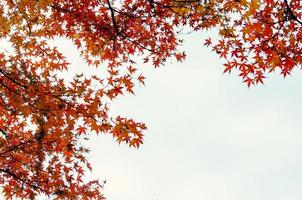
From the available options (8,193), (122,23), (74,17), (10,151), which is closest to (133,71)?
(122,23)

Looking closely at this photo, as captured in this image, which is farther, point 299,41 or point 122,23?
point 122,23

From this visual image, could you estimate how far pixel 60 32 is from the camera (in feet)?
23.5

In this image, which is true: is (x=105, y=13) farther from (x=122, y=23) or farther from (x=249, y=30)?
(x=249, y=30)

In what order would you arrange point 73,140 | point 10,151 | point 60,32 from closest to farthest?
point 73,140, point 10,151, point 60,32

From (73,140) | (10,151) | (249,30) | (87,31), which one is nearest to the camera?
(249,30)

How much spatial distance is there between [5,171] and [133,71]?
→ 276 cm

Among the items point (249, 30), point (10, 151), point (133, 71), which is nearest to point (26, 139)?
point (10, 151)

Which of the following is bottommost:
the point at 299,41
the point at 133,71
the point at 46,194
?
the point at 46,194

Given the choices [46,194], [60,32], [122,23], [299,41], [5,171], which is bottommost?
[46,194]

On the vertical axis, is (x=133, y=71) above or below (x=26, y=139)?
above

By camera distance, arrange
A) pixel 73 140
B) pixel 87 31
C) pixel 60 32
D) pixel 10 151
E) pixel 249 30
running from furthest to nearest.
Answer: pixel 60 32
pixel 87 31
pixel 10 151
pixel 73 140
pixel 249 30

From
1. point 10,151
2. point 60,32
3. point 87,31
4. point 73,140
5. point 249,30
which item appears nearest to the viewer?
point 249,30

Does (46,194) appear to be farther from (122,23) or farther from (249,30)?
(249,30)

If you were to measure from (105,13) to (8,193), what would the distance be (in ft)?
11.6
